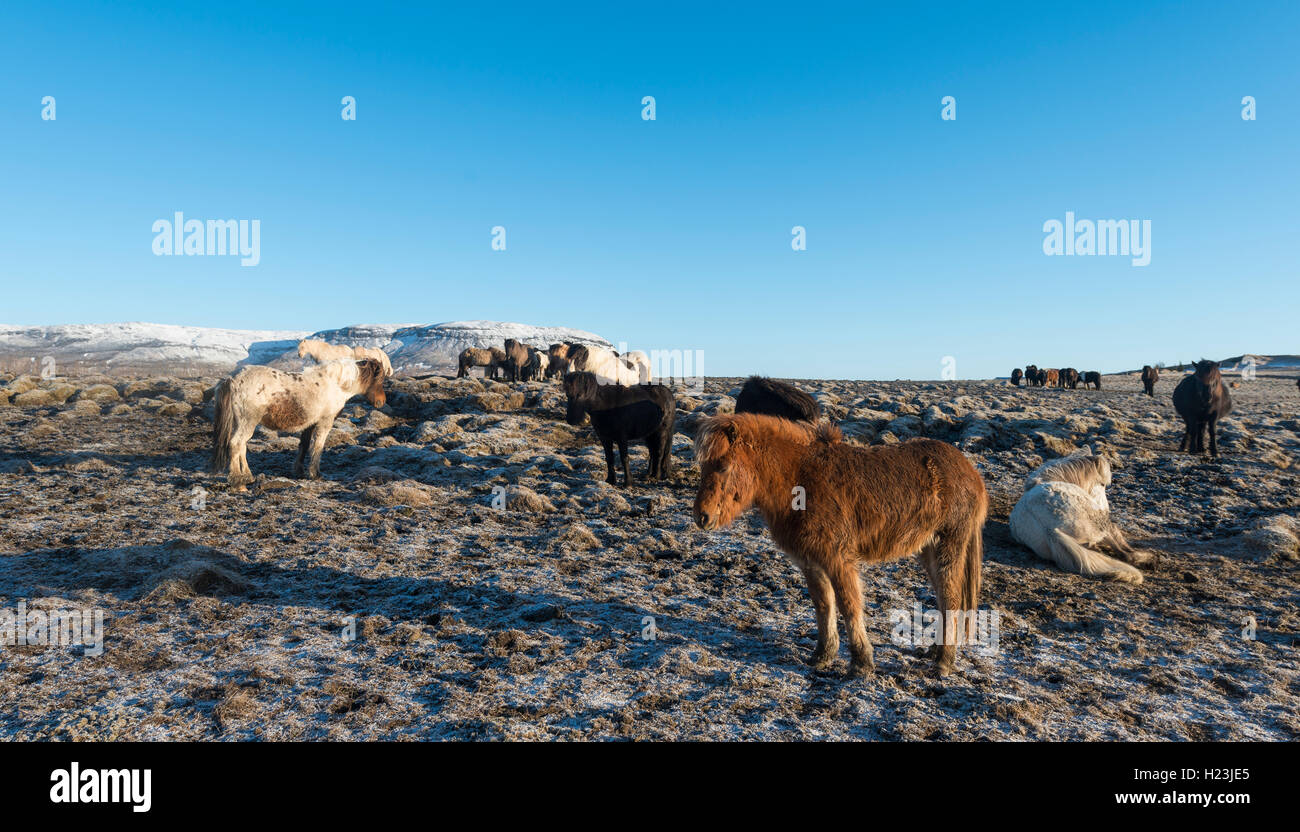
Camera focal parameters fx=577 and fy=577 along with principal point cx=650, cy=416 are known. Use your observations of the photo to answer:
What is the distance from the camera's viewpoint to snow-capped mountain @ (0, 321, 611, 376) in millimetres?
114188

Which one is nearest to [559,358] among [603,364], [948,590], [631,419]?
[603,364]

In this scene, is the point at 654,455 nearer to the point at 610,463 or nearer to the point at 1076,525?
the point at 610,463

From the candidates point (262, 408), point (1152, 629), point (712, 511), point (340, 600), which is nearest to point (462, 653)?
point (340, 600)

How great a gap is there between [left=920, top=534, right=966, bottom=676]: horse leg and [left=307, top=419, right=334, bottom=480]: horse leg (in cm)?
1033

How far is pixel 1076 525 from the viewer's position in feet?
24.5

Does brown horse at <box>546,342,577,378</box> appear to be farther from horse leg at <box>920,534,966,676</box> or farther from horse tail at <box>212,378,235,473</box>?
horse leg at <box>920,534,966,676</box>

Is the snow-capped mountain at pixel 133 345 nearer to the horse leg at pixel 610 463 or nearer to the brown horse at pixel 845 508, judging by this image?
the horse leg at pixel 610 463

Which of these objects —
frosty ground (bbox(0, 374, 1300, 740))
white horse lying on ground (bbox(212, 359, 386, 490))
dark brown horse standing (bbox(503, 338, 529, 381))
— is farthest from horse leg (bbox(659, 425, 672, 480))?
dark brown horse standing (bbox(503, 338, 529, 381))

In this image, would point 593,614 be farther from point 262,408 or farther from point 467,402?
point 467,402

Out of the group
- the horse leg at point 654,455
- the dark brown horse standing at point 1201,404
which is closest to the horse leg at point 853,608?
the horse leg at point 654,455

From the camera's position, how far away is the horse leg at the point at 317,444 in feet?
35.0

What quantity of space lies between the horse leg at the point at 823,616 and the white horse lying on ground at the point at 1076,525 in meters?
4.41

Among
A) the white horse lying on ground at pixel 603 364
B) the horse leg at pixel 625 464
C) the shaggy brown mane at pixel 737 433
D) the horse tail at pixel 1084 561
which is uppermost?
the white horse lying on ground at pixel 603 364
